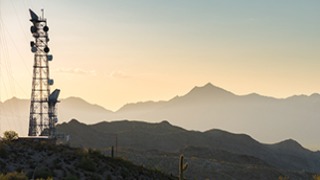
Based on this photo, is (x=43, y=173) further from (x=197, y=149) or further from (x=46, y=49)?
(x=197, y=149)

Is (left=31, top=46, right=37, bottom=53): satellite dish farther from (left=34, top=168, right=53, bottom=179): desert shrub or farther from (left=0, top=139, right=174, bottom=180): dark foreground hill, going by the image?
(left=34, top=168, right=53, bottom=179): desert shrub

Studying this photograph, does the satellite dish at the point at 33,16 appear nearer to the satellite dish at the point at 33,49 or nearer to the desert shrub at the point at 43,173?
the satellite dish at the point at 33,49

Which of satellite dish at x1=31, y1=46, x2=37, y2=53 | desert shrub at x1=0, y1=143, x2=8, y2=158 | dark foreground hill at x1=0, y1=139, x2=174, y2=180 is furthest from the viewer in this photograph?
satellite dish at x1=31, y1=46, x2=37, y2=53

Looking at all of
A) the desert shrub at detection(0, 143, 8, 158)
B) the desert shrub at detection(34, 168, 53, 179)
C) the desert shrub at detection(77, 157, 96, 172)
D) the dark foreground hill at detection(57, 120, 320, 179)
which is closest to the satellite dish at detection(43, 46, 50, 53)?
the dark foreground hill at detection(57, 120, 320, 179)

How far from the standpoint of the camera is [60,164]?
3784 centimetres

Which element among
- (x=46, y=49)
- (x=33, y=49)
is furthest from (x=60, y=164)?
(x=46, y=49)

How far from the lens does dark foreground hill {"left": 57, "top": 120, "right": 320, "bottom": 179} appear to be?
87.1 meters

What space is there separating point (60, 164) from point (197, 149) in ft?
287

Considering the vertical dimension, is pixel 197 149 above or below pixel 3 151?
below

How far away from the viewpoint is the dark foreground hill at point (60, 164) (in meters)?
35.7

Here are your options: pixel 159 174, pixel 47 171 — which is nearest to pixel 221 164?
pixel 159 174

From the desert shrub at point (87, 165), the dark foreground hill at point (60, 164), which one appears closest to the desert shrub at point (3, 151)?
the dark foreground hill at point (60, 164)

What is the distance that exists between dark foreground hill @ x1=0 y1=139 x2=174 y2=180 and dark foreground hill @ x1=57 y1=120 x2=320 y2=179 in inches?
1602

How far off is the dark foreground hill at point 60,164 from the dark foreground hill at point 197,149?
4068cm
